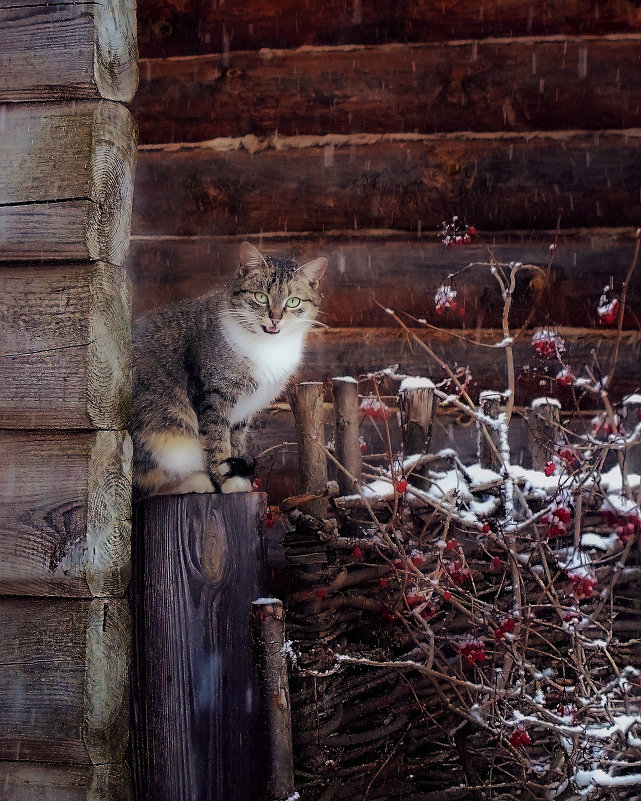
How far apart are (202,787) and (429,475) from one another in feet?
3.80

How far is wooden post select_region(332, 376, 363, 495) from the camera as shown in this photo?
2.63m

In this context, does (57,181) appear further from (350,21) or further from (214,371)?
(350,21)

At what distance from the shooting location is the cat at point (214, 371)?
239 cm

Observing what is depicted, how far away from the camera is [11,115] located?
1.91 metres

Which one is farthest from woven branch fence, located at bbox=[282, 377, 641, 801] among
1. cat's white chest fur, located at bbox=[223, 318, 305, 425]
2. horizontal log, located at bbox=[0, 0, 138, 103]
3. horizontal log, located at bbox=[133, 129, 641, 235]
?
horizontal log, located at bbox=[133, 129, 641, 235]

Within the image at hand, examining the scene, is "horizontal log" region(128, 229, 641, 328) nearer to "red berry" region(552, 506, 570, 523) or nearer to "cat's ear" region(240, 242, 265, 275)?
"cat's ear" region(240, 242, 265, 275)

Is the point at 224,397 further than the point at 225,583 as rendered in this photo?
Yes

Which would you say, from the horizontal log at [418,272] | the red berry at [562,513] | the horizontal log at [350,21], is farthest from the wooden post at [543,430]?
the horizontal log at [350,21]

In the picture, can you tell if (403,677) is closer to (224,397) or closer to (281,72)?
(224,397)

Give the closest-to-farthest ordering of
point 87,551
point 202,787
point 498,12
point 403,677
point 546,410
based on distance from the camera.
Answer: point 87,551 → point 202,787 → point 403,677 → point 546,410 → point 498,12

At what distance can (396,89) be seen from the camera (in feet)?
12.5

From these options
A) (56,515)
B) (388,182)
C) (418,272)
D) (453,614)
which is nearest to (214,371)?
(56,515)

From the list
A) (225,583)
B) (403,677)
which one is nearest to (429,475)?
(403,677)

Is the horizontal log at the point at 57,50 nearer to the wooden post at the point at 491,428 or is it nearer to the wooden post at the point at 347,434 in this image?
the wooden post at the point at 347,434
